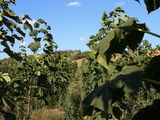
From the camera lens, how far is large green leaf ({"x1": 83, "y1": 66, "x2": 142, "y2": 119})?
2.51 metres

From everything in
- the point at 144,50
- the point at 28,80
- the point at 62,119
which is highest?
the point at 144,50

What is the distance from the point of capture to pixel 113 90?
2611mm

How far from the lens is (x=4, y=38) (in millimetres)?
4148

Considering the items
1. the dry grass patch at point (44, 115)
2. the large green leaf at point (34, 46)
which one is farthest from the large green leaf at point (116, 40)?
the dry grass patch at point (44, 115)

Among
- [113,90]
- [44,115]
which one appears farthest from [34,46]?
[44,115]

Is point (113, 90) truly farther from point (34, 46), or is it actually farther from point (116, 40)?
point (34, 46)

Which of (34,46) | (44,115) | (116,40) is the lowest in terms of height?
(44,115)

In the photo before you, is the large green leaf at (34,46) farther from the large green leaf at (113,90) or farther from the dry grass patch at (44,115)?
the dry grass patch at (44,115)

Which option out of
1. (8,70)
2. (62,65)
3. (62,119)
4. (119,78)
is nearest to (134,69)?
(119,78)

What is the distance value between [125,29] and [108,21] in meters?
5.84

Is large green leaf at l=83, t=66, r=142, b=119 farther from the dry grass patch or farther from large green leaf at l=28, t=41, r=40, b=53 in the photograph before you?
the dry grass patch

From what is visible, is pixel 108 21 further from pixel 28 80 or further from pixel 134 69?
pixel 134 69

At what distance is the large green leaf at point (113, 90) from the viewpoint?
2.51 meters

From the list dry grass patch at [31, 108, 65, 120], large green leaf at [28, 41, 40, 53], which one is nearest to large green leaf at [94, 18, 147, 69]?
large green leaf at [28, 41, 40, 53]
